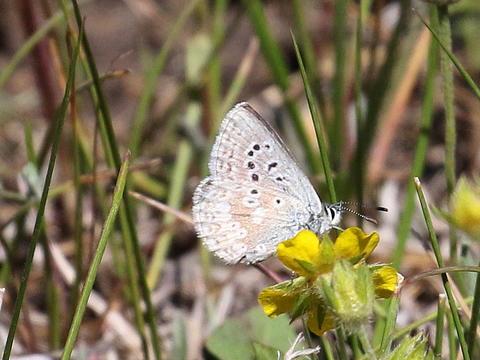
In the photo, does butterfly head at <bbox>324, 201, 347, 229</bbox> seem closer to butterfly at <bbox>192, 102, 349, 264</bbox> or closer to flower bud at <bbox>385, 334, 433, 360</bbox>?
butterfly at <bbox>192, 102, 349, 264</bbox>

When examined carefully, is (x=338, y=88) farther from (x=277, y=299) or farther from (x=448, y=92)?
(x=277, y=299)

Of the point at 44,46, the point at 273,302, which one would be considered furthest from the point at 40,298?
the point at 273,302

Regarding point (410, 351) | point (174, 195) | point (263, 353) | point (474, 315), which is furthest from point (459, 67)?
point (174, 195)

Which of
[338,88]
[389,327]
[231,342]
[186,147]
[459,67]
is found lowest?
[231,342]

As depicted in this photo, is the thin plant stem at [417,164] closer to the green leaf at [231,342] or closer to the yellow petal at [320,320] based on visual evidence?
the green leaf at [231,342]

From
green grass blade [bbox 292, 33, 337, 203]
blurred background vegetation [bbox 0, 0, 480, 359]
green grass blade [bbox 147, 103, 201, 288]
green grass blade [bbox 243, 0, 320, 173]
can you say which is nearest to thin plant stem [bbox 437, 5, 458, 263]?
blurred background vegetation [bbox 0, 0, 480, 359]

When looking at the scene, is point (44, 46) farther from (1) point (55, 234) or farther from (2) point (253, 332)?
(2) point (253, 332)
